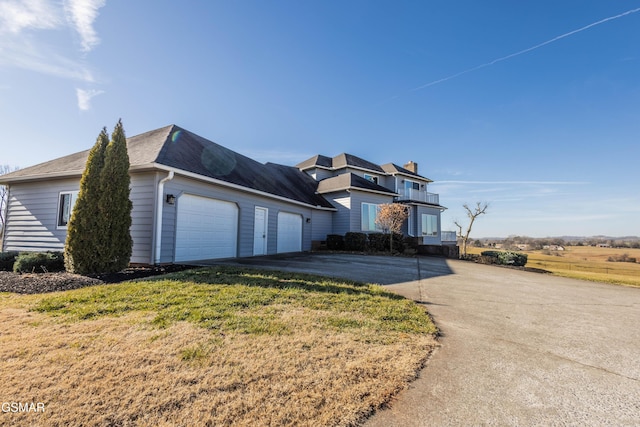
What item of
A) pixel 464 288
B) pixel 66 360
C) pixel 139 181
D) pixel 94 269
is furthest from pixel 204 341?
pixel 139 181

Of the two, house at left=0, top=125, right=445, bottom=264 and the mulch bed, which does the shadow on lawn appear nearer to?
the mulch bed

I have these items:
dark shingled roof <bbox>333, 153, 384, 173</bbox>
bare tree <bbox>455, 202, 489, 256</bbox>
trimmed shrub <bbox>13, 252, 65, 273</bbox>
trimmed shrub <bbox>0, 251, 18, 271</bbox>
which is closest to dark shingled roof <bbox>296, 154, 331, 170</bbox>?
dark shingled roof <bbox>333, 153, 384, 173</bbox>

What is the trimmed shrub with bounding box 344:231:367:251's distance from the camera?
16297 millimetres

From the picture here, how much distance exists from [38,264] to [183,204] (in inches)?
151

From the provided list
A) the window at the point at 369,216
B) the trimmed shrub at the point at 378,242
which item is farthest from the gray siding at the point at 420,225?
the trimmed shrub at the point at 378,242

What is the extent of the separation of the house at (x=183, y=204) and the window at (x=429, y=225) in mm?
8024

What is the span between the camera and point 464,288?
679 centimetres

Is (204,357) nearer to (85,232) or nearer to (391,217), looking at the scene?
(85,232)

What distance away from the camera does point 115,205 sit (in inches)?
280

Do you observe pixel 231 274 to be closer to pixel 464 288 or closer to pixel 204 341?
pixel 204 341

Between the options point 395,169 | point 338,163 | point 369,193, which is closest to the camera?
point 369,193

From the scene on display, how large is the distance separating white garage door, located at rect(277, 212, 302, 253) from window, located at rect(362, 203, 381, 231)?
4.46 meters

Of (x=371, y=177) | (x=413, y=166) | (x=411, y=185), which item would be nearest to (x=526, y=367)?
(x=371, y=177)

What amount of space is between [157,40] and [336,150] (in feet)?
50.0
